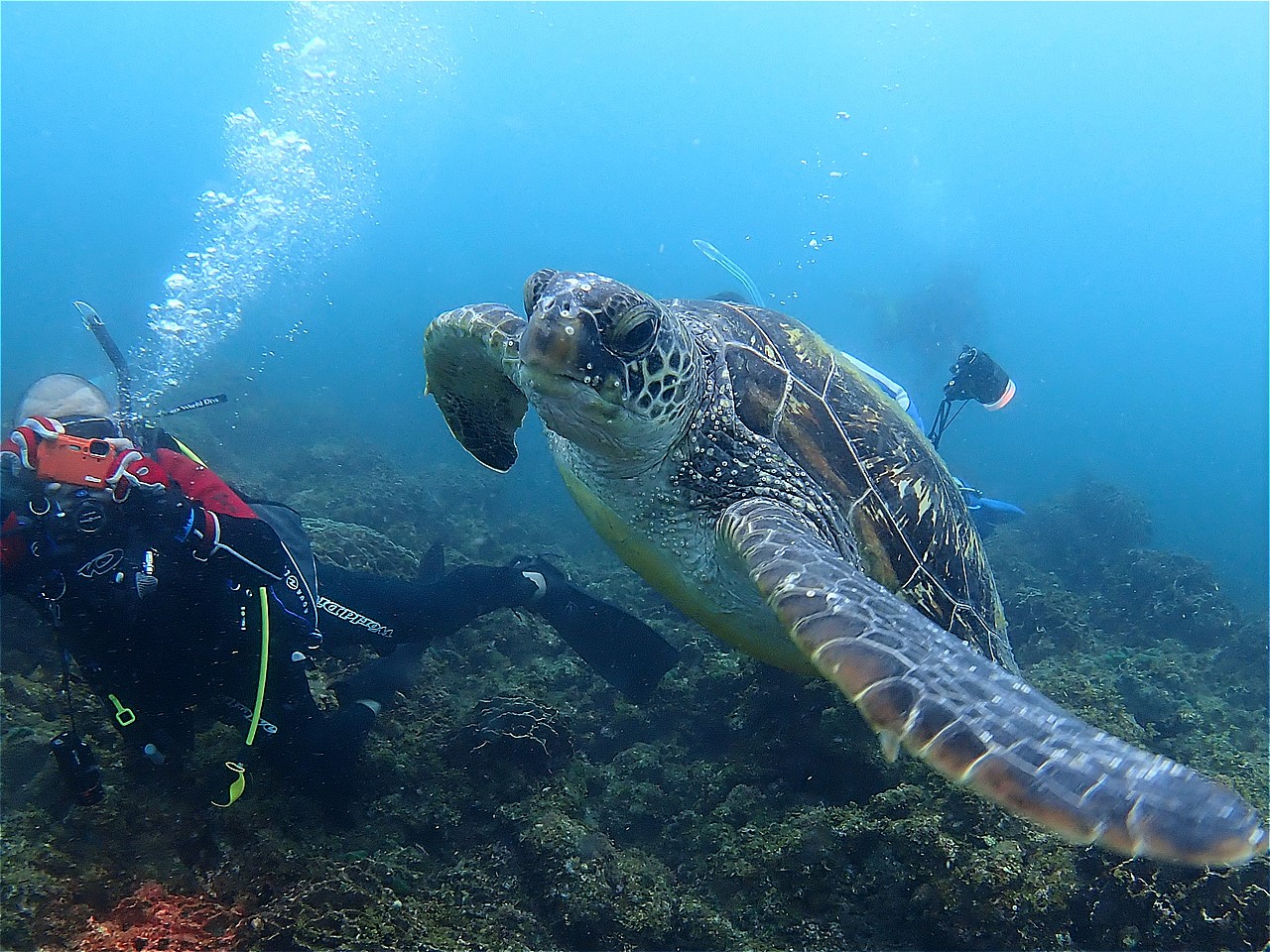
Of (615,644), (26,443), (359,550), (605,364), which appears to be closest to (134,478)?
(26,443)

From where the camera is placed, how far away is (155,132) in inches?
3915

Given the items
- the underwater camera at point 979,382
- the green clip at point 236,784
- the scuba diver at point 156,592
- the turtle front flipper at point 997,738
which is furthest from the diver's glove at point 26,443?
the underwater camera at point 979,382

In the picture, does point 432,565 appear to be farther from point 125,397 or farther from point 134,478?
point 134,478

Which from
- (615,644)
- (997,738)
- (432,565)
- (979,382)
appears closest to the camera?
(997,738)

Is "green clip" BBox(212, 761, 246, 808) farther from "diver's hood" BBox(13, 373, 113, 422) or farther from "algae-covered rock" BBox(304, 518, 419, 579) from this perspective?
"algae-covered rock" BBox(304, 518, 419, 579)

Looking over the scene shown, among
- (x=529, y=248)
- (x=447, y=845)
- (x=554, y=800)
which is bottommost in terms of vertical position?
(x=447, y=845)

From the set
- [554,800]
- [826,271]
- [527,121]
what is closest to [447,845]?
[554,800]

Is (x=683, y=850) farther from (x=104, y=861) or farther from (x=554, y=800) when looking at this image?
(x=104, y=861)

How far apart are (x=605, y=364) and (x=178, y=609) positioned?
7.32 ft

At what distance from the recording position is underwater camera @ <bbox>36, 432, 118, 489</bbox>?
2.48 m

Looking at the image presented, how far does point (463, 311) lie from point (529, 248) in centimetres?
11746

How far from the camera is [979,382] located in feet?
24.8

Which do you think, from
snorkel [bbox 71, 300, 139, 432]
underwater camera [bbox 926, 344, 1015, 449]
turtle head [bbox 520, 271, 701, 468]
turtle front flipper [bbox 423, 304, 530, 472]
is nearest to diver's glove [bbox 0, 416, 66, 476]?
snorkel [bbox 71, 300, 139, 432]

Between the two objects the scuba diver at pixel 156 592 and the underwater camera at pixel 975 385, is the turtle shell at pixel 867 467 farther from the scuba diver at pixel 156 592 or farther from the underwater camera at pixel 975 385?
the underwater camera at pixel 975 385
